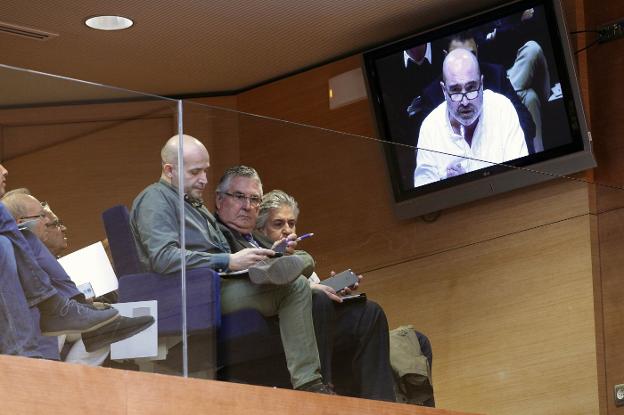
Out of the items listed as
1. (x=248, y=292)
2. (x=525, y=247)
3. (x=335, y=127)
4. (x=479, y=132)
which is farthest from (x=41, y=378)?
(x=335, y=127)

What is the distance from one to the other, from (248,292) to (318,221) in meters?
0.49

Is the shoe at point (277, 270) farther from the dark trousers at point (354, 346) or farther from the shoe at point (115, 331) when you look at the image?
the shoe at point (115, 331)

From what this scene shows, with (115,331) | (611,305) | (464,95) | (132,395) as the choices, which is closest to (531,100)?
(464,95)

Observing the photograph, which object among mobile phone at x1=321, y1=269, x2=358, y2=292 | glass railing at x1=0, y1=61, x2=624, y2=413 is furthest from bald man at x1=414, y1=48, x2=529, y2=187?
mobile phone at x1=321, y1=269, x2=358, y2=292

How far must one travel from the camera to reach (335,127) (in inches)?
330

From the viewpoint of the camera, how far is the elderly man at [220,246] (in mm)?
4754

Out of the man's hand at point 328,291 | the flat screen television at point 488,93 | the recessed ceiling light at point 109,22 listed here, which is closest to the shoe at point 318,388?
the man's hand at point 328,291

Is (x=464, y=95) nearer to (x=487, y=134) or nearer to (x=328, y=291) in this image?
(x=487, y=134)

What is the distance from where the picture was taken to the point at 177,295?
15.6ft

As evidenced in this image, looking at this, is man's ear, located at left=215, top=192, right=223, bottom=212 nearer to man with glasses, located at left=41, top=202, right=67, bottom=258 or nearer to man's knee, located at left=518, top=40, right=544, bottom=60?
man with glasses, located at left=41, top=202, right=67, bottom=258

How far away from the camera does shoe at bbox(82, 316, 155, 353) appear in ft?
14.8

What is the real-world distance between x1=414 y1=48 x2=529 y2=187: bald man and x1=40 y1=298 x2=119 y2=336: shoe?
2.92m

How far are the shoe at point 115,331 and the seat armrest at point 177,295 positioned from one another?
61 millimetres

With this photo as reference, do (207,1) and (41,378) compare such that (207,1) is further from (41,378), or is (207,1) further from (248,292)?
(41,378)
